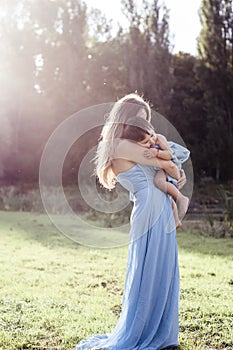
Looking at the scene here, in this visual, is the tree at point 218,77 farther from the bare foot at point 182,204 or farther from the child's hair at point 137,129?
the child's hair at point 137,129

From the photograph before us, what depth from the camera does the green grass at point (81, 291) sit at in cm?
362

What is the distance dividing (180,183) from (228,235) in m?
5.65

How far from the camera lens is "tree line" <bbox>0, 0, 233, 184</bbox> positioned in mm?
17688

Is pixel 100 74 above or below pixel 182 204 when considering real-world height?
above

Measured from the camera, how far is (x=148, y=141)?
323 centimetres

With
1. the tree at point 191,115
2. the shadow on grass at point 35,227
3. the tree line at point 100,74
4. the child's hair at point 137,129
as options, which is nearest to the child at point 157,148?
the child's hair at point 137,129

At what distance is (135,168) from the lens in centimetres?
330

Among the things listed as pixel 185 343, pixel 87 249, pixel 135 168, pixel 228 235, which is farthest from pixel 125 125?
pixel 228 235

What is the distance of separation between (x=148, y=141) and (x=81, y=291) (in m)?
2.31

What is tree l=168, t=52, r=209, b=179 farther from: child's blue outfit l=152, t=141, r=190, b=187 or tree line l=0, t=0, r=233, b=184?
child's blue outfit l=152, t=141, r=190, b=187

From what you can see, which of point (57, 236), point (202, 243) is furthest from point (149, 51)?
point (202, 243)

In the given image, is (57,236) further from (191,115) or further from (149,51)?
(191,115)

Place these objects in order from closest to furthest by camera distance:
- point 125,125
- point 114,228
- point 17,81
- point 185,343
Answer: point 125,125 < point 185,343 < point 114,228 < point 17,81

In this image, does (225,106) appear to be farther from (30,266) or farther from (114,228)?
(30,266)
